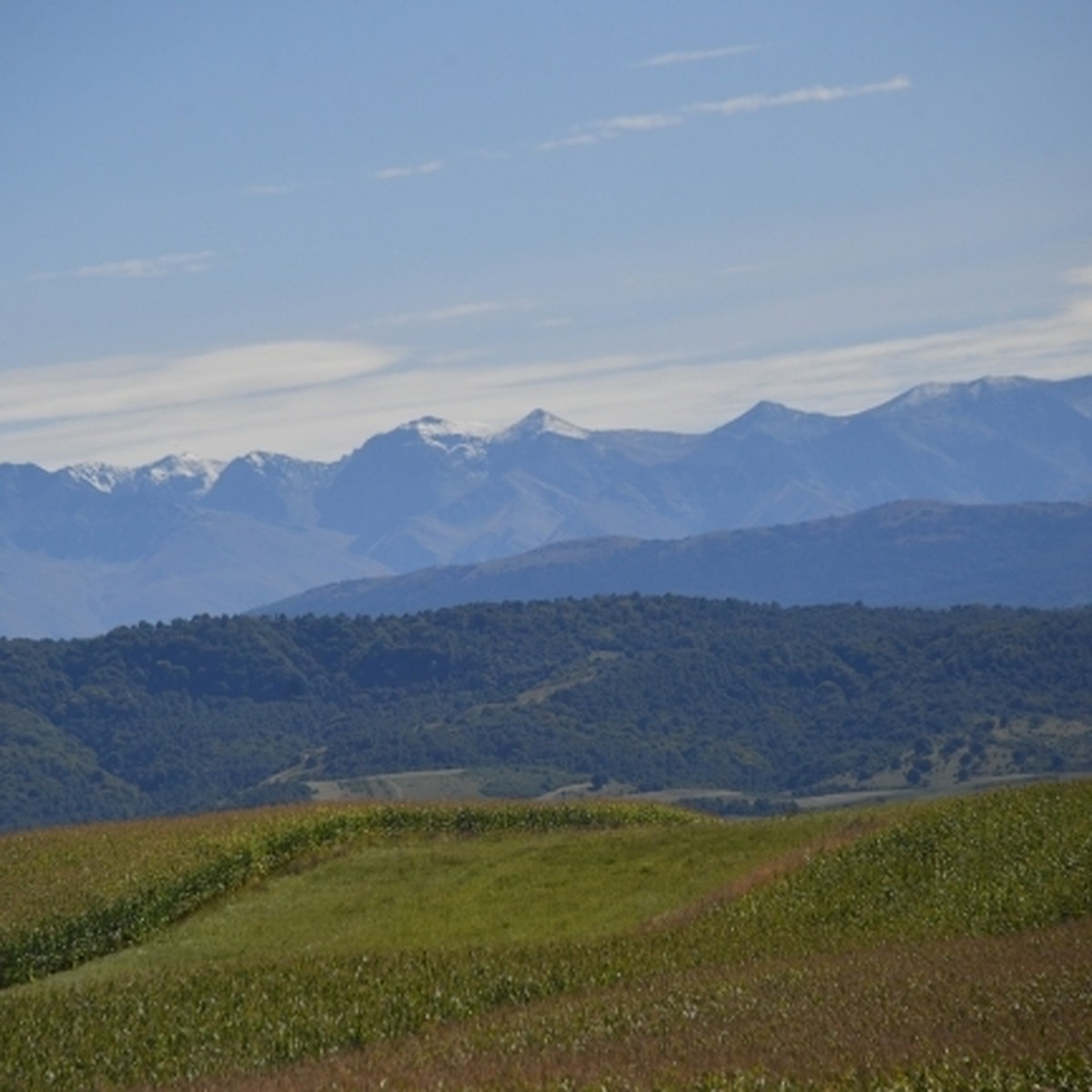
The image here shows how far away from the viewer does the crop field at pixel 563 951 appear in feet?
75.8

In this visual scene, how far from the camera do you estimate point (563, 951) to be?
3534 cm

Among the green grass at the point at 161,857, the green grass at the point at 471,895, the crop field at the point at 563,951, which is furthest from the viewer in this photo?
the green grass at the point at 161,857

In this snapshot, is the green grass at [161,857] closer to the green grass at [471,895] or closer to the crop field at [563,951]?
the crop field at [563,951]

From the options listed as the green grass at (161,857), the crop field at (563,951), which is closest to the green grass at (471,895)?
the crop field at (563,951)

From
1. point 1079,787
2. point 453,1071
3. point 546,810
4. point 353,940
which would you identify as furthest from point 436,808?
point 453,1071

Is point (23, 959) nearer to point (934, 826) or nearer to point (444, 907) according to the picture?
point (444, 907)

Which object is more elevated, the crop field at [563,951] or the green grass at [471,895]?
the crop field at [563,951]

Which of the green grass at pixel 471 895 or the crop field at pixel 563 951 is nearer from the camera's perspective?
the crop field at pixel 563 951

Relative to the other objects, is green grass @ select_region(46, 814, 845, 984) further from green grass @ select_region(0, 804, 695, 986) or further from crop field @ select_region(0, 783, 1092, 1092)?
green grass @ select_region(0, 804, 695, 986)

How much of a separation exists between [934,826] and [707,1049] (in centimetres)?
2273

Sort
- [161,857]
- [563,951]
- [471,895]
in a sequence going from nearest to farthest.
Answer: [563,951] < [471,895] < [161,857]

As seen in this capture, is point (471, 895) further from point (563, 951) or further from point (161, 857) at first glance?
point (563, 951)

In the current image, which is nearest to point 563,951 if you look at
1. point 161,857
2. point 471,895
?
point 471,895

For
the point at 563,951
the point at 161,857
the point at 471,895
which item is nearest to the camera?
the point at 563,951
